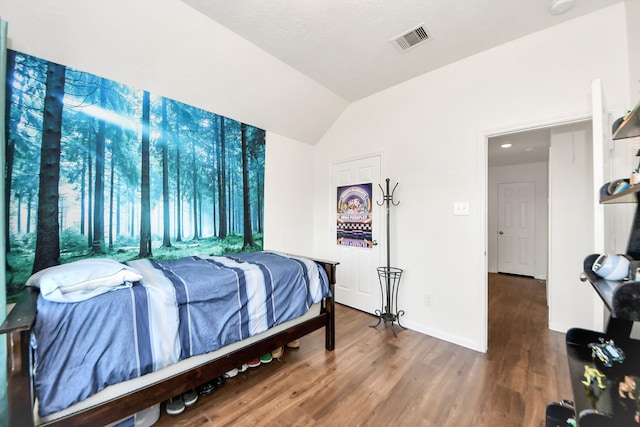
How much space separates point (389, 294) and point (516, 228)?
4.24m

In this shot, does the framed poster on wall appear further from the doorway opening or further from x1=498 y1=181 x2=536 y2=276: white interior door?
x1=498 y1=181 x2=536 y2=276: white interior door

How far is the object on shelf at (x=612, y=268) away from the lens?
0.95 meters

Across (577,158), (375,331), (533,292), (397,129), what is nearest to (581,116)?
(577,158)

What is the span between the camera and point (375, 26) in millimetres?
2104

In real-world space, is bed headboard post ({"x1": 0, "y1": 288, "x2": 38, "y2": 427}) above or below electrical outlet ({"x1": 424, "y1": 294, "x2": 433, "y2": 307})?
above

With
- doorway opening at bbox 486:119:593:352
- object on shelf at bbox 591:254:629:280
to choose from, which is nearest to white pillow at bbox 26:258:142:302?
object on shelf at bbox 591:254:629:280

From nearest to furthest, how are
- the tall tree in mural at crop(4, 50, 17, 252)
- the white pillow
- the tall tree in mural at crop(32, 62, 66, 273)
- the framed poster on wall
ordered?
1. the white pillow
2. the tall tree in mural at crop(4, 50, 17, 252)
3. the tall tree in mural at crop(32, 62, 66, 273)
4. the framed poster on wall

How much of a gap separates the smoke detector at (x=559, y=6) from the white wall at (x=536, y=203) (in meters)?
4.18

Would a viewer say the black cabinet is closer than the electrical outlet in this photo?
Yes

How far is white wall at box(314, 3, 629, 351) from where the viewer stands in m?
1.97

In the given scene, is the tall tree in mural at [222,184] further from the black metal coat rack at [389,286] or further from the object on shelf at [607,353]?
the object on shelf at [607,353]

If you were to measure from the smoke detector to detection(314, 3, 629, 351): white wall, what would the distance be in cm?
23

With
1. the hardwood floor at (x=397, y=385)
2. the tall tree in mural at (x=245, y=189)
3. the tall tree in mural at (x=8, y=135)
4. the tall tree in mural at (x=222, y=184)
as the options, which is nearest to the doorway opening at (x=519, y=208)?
the hardwood floor at (x=397, y=385)

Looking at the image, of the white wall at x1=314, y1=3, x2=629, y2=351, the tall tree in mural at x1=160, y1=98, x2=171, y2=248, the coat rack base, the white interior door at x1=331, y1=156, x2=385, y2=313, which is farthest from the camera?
the white interior door at x1=331, y1=156, x2=385, y2=313
